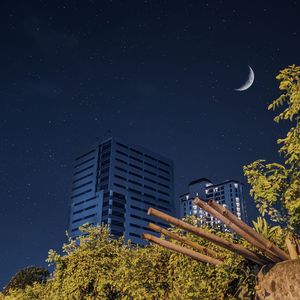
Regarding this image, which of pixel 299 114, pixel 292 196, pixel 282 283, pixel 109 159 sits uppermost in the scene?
pixel 109 159

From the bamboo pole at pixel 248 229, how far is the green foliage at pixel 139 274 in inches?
50.8

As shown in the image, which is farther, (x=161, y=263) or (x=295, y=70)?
(x=161, y=263)

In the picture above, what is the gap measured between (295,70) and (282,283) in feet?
11.6

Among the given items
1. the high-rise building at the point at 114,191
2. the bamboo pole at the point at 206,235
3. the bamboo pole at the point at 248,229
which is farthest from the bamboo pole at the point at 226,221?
the high-rise building at the point at 114,191

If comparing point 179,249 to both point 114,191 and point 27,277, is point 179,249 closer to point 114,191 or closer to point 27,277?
point 27,277

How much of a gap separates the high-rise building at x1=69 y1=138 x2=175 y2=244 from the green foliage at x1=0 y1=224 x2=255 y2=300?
15302 cm

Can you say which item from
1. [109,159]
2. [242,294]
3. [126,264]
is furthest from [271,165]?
[109,159]

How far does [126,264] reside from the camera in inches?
436

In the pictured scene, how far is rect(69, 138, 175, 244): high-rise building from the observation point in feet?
563

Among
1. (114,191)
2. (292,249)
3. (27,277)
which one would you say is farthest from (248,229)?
(114,191)

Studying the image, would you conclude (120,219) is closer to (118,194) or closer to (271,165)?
(118,194)

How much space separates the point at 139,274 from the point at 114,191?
16604 cm

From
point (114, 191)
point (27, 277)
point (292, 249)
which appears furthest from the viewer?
point (114, 191)

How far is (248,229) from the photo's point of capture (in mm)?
6098
